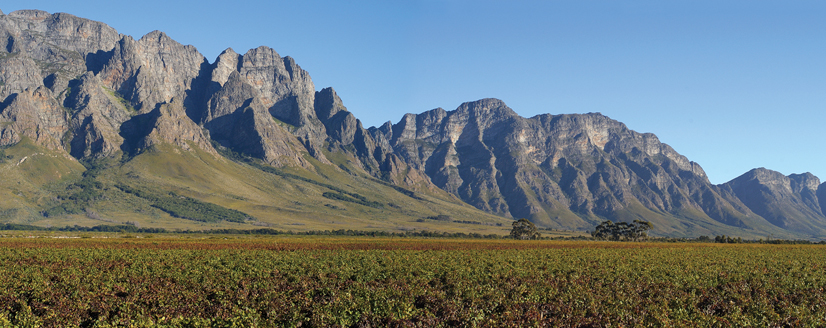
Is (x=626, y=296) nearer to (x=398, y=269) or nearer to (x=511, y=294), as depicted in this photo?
(x=511, y=294)

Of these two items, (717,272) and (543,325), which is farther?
(717,272)

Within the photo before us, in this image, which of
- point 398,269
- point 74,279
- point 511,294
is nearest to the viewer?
point 511,294

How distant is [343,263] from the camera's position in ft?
207

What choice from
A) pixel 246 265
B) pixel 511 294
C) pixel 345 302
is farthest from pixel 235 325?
pixel 246 265

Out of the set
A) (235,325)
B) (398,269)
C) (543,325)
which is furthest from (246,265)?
(543,325)

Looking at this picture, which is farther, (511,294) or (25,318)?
(511,294)

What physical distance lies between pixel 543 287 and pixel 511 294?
528 cm

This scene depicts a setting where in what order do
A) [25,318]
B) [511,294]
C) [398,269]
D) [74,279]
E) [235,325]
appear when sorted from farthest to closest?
[398,269] < [74,279] < [511,294] < [25,318] < [235,325]

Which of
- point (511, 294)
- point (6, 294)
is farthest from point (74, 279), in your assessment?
point (511, 294)

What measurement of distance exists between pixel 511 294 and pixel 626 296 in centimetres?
835

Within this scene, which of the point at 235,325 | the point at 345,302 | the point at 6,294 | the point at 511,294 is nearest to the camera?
the point at 235,325

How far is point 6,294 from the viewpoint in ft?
117

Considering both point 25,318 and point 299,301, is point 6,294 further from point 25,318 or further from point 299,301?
point 299,301

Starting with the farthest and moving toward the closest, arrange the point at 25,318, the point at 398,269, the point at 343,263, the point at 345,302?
the point at 343,263 < the point at 398,269 < the point at 345,302 < the point at 25,318
